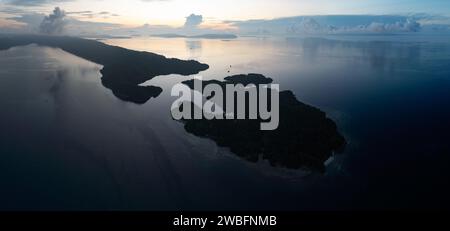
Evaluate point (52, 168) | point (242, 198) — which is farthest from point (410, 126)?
point (52, 168)

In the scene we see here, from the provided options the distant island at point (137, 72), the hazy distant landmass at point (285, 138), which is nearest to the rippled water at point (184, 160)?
the hazy distant landmass at point (285, 138)

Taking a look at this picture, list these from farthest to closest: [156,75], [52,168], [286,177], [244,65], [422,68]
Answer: [244,65], [422,68], [156,75], [52,168], [286,177]

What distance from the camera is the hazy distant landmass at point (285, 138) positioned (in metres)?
17.0

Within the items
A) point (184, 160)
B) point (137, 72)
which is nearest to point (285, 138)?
point (184, 160)

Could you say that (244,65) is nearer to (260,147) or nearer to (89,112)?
(89,112)

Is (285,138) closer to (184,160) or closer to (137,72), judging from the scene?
(184,160)

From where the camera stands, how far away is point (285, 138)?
18.7 m

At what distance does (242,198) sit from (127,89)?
21.3 metres

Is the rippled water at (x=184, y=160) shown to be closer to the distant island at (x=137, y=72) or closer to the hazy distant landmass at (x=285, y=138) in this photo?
the hazy distant landmass at (x=285, y=138)

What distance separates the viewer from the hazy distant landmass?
55.7 feet

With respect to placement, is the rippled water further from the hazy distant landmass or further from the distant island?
the distant island

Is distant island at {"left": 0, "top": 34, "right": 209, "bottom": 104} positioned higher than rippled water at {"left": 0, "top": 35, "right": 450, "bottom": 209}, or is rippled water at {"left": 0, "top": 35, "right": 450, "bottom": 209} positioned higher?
distant island at {"left": 0, "top": 34, "right": 209, "bottom": 104}

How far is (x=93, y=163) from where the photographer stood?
57.5ft

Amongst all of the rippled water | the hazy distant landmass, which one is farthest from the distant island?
the hazy distant landmass
